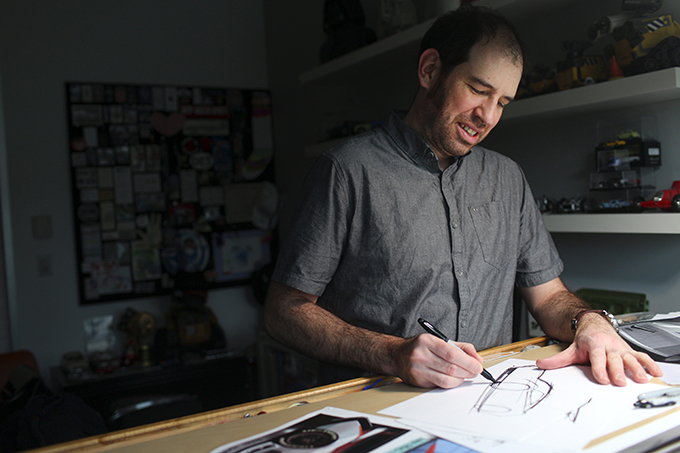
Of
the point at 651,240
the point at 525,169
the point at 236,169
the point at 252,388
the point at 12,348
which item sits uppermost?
the point at 236,169

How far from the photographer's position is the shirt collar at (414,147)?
118 centimetres

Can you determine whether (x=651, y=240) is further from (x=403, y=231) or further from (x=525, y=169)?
(x=403, y=231)

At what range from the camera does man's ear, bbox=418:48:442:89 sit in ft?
3.89

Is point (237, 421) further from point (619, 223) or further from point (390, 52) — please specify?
point (390, 52)

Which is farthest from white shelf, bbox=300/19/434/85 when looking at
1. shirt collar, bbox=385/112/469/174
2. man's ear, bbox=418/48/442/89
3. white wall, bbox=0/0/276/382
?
white wall, bbox=0/0/276/382

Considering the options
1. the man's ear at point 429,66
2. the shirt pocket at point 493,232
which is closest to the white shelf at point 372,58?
the man's ear at point 429,66

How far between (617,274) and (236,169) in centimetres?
211

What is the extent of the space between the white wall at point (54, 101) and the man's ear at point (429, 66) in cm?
209

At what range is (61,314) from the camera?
2668 millimetres

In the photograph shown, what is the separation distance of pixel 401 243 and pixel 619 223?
0.61 metres

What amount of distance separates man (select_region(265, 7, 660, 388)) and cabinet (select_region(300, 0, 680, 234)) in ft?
0.91

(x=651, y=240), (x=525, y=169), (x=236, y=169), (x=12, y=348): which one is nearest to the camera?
(x=651, y=240)


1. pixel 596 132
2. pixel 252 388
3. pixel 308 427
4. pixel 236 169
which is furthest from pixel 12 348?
pixel 596 132

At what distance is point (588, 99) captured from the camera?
53.5 inches
